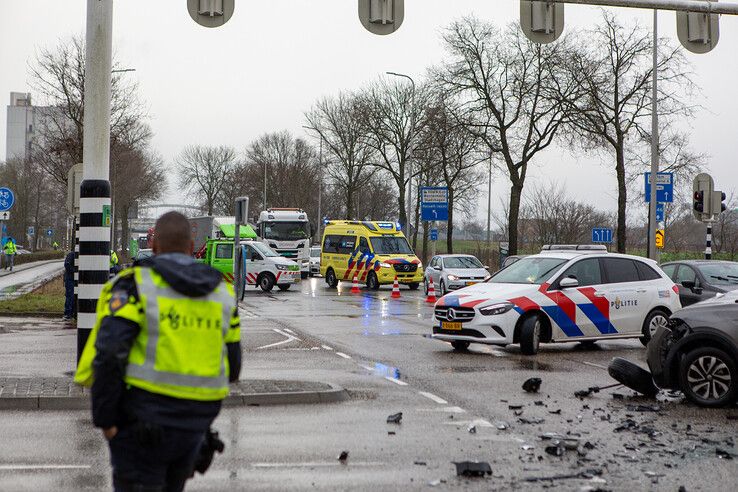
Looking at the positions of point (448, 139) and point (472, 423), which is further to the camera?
point (448, 139)

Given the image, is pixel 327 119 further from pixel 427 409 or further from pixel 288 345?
pixel 427 409

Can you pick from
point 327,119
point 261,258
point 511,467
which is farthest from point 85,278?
point 327,119

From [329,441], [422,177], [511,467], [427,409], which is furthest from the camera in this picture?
[422,177]

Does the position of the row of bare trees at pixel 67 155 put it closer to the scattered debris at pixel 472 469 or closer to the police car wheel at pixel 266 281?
the police car wheel at pixel 266 281

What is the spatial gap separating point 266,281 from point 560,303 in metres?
21.7

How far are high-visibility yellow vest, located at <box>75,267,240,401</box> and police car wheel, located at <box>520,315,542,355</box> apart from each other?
11.1 meters

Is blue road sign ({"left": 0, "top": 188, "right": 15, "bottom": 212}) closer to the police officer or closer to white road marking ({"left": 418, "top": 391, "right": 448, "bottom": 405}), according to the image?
white road marking ({"left": 418, "top": 391, "right": 448, "bottom": 405})

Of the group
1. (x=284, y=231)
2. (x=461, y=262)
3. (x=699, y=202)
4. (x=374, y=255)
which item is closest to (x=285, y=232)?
(x=284, y=231)

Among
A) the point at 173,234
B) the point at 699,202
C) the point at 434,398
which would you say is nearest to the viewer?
the point at 173,234

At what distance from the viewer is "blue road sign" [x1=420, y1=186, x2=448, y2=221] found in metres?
46.7

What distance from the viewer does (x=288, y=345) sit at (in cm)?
1652

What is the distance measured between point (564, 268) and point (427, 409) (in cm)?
650

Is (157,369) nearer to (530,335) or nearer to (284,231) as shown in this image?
(530,335)

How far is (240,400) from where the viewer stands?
9953 millimetres
